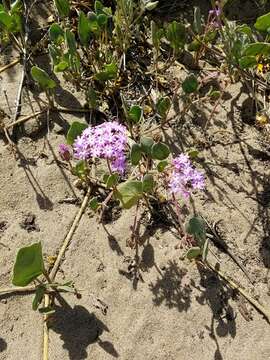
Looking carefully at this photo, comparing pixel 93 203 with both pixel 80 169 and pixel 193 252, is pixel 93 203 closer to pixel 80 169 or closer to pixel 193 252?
pixel 80 169

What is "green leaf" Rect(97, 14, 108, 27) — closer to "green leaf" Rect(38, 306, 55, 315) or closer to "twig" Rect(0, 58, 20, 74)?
"twig" Rect(0, 58, 20, 74)

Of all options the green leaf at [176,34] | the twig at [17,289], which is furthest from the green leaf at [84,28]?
the twig at [17,289]

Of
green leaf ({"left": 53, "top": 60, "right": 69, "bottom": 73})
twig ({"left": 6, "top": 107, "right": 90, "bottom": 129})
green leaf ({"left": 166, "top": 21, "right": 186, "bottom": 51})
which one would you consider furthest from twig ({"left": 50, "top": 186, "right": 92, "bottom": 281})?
green leaf ({"left": 166, "top": 21, "right": 186, "bottom": 51})

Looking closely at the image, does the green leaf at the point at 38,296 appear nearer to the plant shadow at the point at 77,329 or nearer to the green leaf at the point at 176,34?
the plant shadow at the point at 77,329

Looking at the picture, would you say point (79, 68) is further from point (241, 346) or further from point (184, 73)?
point (241, 346)

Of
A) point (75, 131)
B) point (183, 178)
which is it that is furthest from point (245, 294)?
point (75, 131)

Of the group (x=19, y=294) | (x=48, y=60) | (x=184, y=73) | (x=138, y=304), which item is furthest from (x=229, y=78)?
(x=19, y=294)

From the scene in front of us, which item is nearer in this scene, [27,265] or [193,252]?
[27,265]
